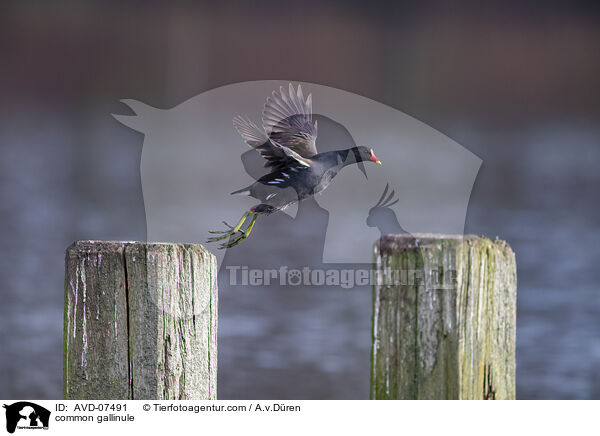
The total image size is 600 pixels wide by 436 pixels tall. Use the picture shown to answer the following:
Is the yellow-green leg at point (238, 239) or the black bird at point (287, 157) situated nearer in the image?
the yellow-green leg at point (238, 239)

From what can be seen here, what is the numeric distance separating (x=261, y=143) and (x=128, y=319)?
153cm

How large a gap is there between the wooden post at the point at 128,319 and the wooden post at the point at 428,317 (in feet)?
1.87

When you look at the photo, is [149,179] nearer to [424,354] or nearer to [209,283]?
[209,283]

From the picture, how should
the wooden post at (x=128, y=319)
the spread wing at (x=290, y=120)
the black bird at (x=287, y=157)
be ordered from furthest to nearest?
the spread wing at (x=290, y=120), the black bird at (x=287, y=157), the wooden post at (x=128, y=319)

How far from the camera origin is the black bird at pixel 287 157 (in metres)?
2.91

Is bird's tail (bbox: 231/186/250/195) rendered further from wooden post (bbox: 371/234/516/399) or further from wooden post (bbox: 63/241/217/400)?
wooden post (bbox: 371/234/516/399)

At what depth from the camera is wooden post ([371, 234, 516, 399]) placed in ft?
5.25

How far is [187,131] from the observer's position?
18.9ft

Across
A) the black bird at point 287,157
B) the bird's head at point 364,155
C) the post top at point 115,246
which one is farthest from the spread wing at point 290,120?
the post top at point 115,246
